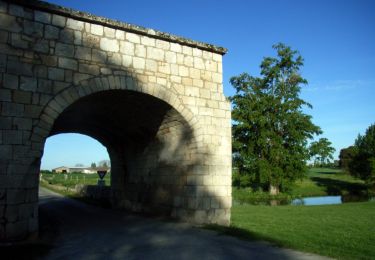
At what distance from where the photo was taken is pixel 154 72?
8039 mm

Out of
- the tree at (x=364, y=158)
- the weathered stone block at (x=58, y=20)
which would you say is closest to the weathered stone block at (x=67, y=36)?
the weathered stone block at (x=58, y=20)

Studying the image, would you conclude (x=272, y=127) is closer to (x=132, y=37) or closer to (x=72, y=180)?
(x=132, y=37)

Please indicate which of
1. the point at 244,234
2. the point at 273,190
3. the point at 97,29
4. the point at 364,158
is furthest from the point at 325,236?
the point at 364,158

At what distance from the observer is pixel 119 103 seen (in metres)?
8.54

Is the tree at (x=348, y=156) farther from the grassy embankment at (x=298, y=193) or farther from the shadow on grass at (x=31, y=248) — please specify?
the shadow on grass at (x=31, y=248)

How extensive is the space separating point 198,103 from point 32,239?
15.6 feet

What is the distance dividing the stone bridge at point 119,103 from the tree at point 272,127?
52.5 ft

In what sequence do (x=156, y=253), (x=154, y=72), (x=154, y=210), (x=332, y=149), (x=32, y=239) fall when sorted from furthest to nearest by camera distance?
1. (x=332, y=149)
2. (x=154, y=210)
3. (x=154, y=72)
4. (x=32, y=239)
5. (x=156, y=253)

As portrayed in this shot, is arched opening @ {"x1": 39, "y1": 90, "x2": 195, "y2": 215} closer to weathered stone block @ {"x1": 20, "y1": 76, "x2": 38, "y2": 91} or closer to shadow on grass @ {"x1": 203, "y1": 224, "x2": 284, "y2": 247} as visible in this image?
weathered stone block @ {"x1": 20, "y1": 76, "x2": 38, "y2": 91}

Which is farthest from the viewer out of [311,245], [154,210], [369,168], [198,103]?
[369,168]

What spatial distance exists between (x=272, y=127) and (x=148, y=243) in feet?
71.4

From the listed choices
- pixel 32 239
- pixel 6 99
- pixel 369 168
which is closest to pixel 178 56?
pixel 6 99

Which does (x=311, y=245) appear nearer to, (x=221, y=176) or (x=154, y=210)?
(x=221, y=176)

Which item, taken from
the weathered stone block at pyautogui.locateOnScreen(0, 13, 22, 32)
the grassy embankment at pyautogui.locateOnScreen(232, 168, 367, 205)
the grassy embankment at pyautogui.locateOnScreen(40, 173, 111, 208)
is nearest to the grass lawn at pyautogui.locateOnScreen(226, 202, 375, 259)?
the weathered stone block at pyautogui.locateOnScreen(0, 13, 22, 32)
